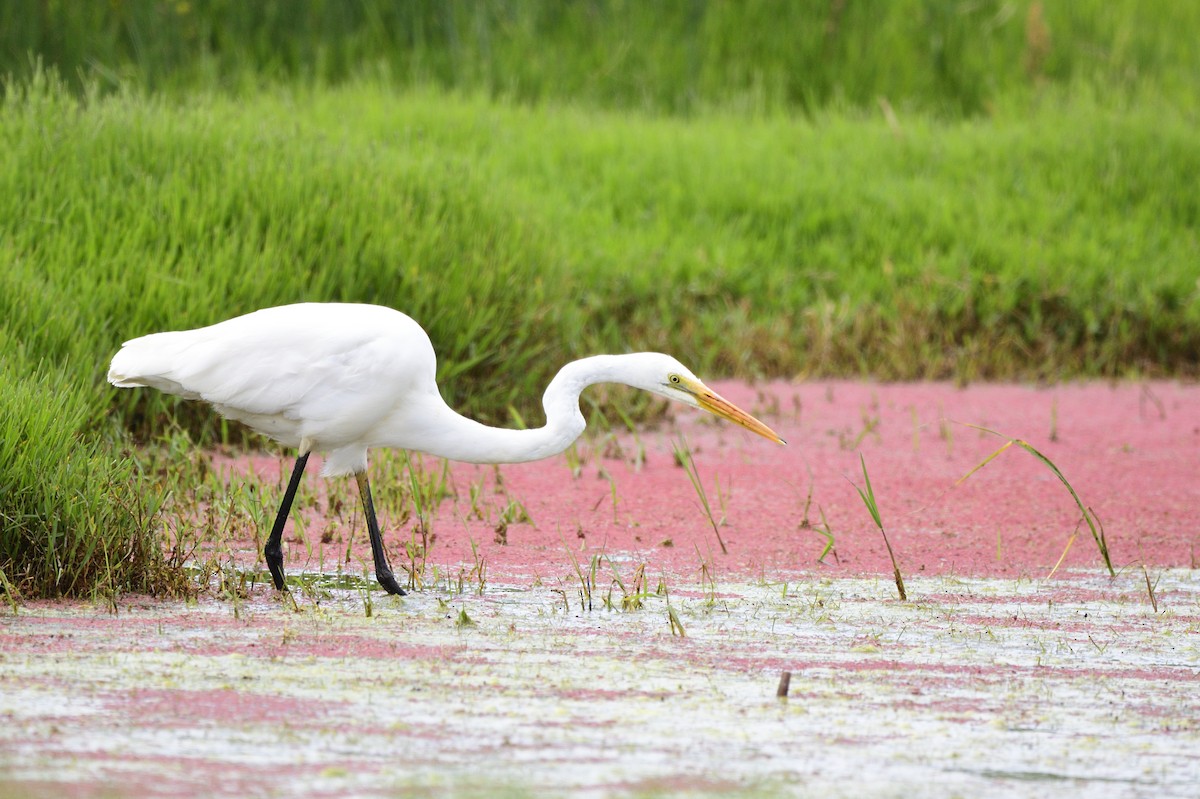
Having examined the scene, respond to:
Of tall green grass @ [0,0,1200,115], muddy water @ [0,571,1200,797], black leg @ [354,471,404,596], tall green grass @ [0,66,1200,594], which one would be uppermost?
tall green grass @ [0,0,1200,115]

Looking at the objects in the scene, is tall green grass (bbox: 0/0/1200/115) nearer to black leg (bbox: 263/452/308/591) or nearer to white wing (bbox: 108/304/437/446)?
white wing (bbox: 108/304/437/446)

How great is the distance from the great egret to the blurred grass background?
36cm

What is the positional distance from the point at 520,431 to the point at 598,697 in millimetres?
1401

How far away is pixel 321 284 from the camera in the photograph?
652 cm

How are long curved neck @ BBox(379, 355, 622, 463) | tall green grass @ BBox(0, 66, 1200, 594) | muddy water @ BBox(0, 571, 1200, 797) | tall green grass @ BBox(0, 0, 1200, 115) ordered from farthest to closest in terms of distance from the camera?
tall green grass @ BBox(0, 0, 1200, 115), tall green grass @ BBox(0, 66, 1200, 594), long curved neck @ BBox(379, 355, 622, 463), muddy water @ BBox(0, 571, 1200, 797)

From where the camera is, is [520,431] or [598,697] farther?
[520,431]

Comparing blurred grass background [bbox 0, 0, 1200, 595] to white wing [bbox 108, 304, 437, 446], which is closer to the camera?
white wing [bbox 108, 304, 437, 446]

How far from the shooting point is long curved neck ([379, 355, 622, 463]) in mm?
4621

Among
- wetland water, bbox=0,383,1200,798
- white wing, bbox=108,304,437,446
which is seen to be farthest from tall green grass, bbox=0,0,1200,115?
white wing, bbox=108,304,437,446

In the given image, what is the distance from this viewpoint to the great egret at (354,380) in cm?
466

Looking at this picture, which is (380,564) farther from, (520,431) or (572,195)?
(572,195)

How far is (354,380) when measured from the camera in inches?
183

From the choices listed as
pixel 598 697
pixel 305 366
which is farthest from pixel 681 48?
pixel 598 697

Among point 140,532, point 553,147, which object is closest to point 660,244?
point 553,147
